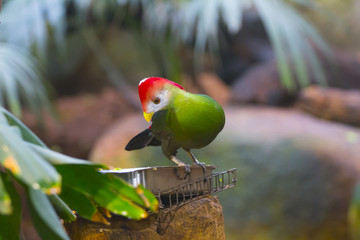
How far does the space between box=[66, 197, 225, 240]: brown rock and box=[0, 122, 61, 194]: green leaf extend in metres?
0.26

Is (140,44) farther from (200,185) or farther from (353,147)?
(200,185)

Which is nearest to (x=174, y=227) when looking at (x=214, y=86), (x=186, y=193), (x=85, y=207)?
(x=186, y=193)

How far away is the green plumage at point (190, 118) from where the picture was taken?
0.78 metres

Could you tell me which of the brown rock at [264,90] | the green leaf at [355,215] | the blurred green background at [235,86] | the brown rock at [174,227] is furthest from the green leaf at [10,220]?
the brown rock at [264,90]

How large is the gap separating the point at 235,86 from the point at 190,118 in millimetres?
2330

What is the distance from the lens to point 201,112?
779 millimetres

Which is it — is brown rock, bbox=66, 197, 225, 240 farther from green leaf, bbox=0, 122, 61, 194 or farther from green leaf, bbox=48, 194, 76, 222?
green leaf, bbox=0, 122, 61, 194

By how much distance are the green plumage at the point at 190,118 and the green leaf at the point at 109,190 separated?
0.77 feet

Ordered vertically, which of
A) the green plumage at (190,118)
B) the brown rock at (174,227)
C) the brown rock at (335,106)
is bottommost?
the brown rock at (335,106)

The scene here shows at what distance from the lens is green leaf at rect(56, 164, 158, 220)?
22.1 inches

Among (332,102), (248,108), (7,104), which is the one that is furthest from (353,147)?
(7,104)

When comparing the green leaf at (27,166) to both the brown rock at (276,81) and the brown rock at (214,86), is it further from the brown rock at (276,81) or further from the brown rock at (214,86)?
the brown rock at (214,86)

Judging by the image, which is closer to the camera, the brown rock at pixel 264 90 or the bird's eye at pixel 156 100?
the bird's eye at pixel 156 100

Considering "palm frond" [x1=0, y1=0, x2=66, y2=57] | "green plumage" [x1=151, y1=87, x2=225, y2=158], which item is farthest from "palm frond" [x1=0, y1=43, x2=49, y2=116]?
"green plumage" [x1=151, y1=87, x2=225, y2=158]
